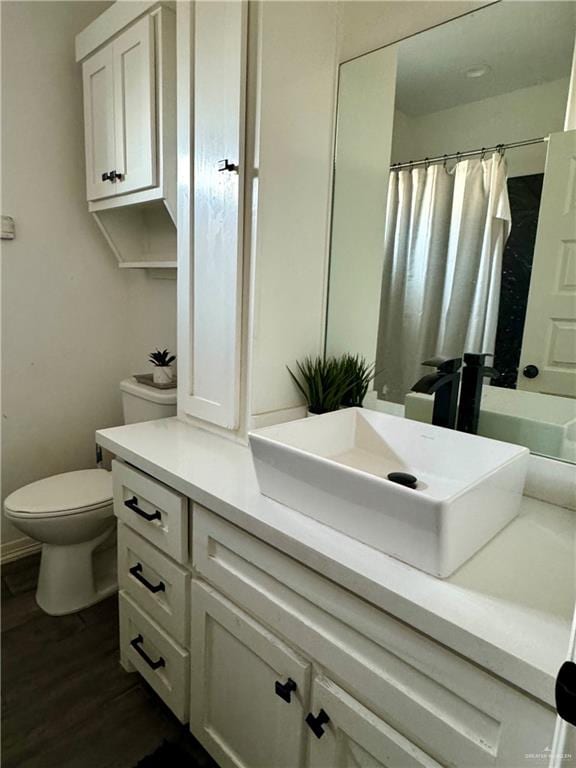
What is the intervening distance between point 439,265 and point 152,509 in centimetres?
102

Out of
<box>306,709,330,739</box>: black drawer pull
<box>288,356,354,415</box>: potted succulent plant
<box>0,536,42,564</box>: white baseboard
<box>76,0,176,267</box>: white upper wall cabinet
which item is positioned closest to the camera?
<box>306,709,330,739</box>: black drawer pull

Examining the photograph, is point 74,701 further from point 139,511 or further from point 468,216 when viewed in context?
point 468,216

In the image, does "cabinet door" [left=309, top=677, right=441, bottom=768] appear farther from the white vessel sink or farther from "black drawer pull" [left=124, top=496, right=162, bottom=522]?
"black drawer pull" [left=124, top=496, right=162, bottom=522]

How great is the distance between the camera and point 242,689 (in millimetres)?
992

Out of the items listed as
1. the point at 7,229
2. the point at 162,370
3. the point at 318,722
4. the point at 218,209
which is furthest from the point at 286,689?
the point at 7,229

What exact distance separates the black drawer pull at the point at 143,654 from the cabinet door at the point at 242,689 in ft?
0.51

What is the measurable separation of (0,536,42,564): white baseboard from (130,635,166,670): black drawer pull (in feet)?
3.26

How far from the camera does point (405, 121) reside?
1.23m

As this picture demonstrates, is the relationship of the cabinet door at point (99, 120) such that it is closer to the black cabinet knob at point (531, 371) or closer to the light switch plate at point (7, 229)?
the light switch plate at point (7, 229)

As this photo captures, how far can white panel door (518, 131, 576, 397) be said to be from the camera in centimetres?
96

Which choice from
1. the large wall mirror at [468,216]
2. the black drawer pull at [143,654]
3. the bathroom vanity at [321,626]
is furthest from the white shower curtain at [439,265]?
the black drawer pull at [143,654]

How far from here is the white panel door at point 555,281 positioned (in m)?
0.96

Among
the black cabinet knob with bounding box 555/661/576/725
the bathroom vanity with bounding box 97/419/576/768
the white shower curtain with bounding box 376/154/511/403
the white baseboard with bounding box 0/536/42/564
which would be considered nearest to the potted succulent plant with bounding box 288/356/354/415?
the white shower curtain with bounding box 376/154/511/403

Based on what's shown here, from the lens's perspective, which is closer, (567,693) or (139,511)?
(567,693)
